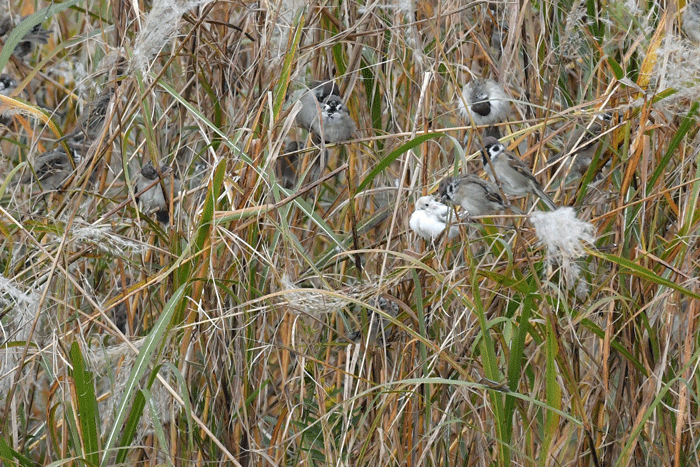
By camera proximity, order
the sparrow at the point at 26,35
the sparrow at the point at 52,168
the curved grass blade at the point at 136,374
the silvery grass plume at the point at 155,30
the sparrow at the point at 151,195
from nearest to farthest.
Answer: the curved grass blade at the point at 136,374 → the silvery grass plume at the point at 155,30 → the sparrow at the point at 151,195 → the sparrow at the point at 52,168 → the sparrow at the point at 26,35

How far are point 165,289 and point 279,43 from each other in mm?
700

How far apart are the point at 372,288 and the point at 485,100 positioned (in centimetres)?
79

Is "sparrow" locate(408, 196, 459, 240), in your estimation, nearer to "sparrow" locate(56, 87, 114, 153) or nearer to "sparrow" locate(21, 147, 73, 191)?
"sparrow" locate(56, 87, 114, 153)

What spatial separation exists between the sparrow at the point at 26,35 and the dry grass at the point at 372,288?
79 centimetres

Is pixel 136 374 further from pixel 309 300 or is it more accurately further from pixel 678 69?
pixel 678 69

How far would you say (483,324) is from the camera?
169 cm

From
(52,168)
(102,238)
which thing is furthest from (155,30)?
(52,168)

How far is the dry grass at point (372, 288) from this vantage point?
1842mm

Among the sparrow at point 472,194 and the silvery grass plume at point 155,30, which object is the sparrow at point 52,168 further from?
the sparrow at point 472,194

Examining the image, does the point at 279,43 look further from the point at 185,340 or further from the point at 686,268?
the point at 686,268

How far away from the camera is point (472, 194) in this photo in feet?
6.54

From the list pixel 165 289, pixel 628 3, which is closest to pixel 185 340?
pixel 165 289

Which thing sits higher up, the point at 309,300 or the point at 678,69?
the point at 678,69

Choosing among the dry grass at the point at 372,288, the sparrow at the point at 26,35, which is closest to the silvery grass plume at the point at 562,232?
the dry grass at the point at 372,288
